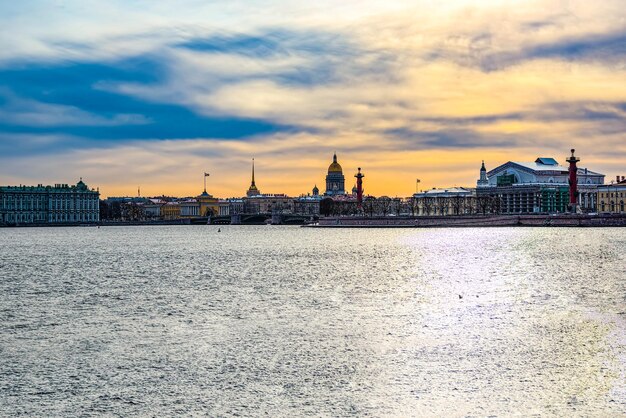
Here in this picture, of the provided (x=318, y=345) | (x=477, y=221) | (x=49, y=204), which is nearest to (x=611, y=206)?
(x=477, y=221)

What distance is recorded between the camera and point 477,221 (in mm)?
108375

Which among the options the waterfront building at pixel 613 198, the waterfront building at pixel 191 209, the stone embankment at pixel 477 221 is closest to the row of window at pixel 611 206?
the waterfront building at pixel 613 198

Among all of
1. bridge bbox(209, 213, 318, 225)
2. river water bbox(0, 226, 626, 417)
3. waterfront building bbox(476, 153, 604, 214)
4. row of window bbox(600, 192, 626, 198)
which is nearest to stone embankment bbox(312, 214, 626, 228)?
bridge bbox(209, 213, 318, 225)

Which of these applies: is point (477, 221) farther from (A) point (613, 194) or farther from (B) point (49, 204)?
(B) point (49, 204)

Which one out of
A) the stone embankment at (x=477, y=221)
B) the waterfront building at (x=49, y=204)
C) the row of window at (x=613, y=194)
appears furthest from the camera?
the waterfront building at (x=49, y=204)

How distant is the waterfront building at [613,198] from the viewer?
5103 inches

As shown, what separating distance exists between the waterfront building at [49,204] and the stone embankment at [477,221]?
60503mm

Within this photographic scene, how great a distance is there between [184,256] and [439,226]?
64.3 m

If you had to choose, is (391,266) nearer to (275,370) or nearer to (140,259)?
(140,259)

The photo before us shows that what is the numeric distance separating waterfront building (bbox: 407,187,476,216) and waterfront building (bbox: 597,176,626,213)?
76.2 feet

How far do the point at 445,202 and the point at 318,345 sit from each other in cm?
14540

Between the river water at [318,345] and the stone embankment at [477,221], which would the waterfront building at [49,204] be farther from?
the river water at [318,345]

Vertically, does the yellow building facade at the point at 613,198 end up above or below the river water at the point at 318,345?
above

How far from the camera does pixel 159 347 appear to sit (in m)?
17.1
